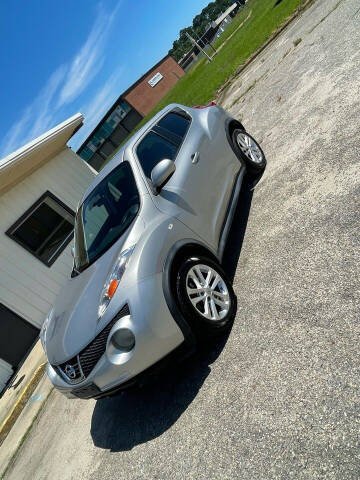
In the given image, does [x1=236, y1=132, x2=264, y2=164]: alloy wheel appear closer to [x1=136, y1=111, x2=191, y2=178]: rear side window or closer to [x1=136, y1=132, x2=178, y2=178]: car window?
[x1=136, y1=111, x2=191, y2=178]: rear side window

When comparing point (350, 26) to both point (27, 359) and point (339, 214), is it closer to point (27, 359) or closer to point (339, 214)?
point (339, 214)

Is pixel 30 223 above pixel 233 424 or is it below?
above

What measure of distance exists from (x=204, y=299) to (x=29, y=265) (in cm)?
600

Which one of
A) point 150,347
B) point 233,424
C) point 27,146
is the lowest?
point 233,424

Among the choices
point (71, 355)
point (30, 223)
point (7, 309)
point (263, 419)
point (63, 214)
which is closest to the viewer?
point (263, 419)

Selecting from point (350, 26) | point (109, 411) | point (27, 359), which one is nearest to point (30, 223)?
point (27, 359)

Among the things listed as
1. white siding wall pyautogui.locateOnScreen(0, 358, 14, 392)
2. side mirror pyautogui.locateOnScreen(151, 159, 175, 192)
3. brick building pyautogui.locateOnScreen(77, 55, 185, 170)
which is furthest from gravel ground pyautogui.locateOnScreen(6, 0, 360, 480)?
brick building pyautogui.locateOnScreen(77, 55, 185, 170)

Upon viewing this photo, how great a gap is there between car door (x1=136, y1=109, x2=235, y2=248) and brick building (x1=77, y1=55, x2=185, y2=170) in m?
53.6

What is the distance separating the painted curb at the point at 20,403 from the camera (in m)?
6.25

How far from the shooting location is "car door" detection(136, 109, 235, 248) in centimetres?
403

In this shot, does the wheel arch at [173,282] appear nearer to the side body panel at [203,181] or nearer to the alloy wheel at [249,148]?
the side body panel at [203,181]

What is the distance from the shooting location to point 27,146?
26.7 feet

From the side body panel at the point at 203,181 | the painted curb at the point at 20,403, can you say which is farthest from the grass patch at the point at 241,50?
the painted curb at the point at 20,403

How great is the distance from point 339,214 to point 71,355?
2816 millimetres
